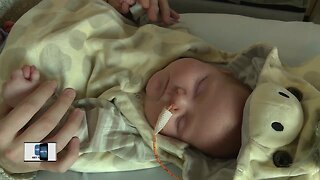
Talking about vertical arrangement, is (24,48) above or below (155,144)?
above

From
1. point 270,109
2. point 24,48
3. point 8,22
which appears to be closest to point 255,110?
point 270,109

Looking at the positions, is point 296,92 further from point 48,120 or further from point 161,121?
point 48,120

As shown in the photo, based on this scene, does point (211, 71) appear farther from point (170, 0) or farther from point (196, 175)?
point (170, 0)

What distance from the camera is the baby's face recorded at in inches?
35.4

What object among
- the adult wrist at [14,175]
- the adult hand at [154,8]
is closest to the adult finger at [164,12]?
the adult hand at [154,8]

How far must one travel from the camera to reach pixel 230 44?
3.83ft

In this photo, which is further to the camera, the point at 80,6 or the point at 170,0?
the point at 170,0

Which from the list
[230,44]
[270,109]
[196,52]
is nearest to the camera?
[270,109]

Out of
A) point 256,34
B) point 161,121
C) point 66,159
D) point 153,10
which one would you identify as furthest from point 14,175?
point 256,34

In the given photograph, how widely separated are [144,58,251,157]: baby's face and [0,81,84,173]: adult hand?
161 mm

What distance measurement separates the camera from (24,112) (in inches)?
33.7

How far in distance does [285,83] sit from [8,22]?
1.98ft

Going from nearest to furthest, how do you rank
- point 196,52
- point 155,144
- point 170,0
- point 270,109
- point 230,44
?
point 270,109 → point 155,144 → point 196,52 → point 230,44 → point 170,0

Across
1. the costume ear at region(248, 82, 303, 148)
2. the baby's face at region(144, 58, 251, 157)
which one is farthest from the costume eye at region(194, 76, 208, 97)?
the costume ear at region(248, 82, 303, 148)
